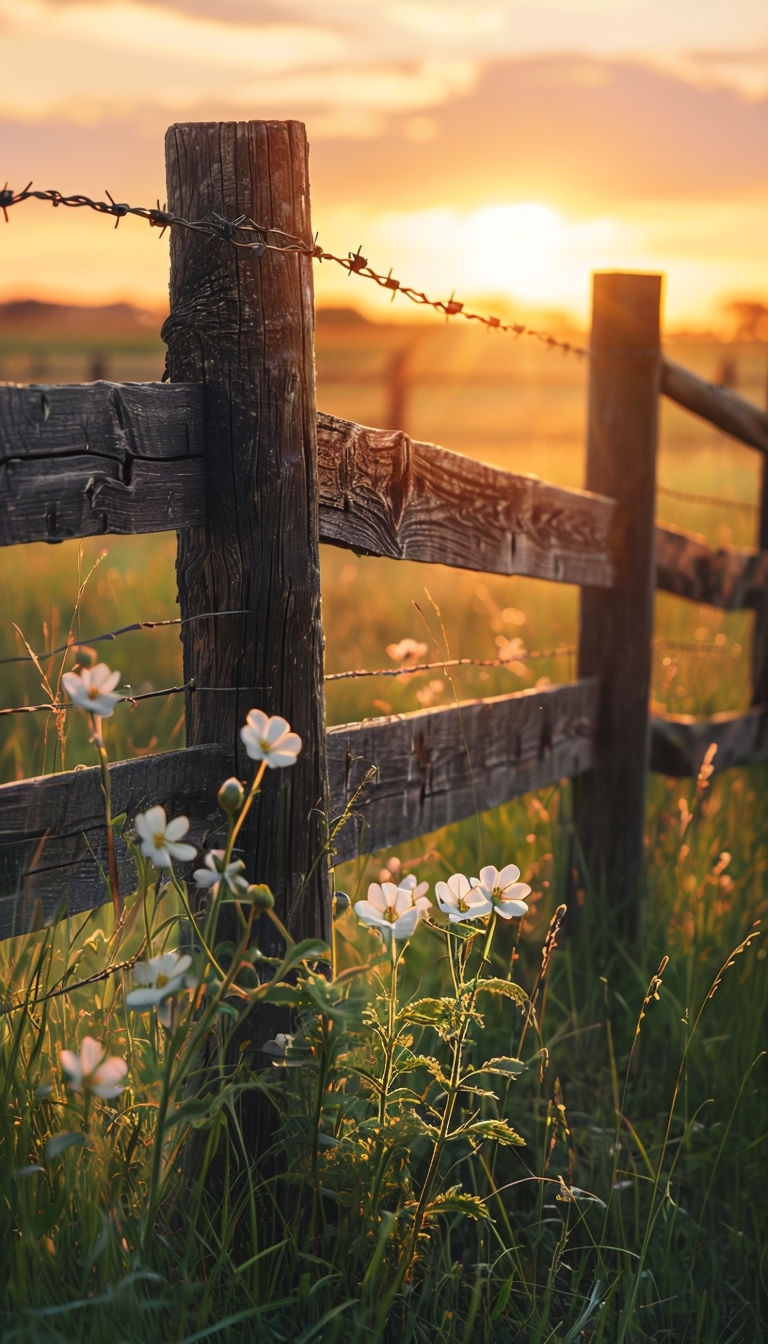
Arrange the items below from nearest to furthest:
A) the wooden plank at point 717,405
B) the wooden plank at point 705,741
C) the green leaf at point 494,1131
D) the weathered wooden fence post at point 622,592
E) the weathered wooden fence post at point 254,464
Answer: the green leaf at point 494,1131
the weathered wooden fence post at point 254,464
the weathered wooden fence post at point 622,592
the wooden plank at point 717,405
the wooden plank at point 705,741

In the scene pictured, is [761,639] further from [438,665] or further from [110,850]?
[110,850]

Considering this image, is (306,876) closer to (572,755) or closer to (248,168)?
(248,168)

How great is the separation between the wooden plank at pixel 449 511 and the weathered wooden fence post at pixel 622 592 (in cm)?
9

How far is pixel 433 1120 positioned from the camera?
2557 millimetres

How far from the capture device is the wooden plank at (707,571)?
12.8 ft

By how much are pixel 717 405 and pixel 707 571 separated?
0.58 meters

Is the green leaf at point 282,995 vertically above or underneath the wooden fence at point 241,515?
underneath

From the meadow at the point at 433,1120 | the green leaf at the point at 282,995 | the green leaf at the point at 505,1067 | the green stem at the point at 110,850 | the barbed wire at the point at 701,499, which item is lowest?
the meadow at the point at 433,1120

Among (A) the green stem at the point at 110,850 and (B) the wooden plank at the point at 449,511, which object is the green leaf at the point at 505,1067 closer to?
(A) the green stem at the point at 110,850

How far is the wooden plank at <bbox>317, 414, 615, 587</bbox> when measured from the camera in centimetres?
210

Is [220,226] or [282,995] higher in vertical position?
[220,226]

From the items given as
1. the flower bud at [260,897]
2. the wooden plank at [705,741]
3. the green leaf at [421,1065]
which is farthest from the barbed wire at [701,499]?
the flower bud at [260,897]

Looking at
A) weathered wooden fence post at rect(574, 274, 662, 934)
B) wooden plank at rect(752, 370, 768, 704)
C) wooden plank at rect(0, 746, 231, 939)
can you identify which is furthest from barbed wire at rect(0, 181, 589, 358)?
wooden plank at rect(752, 370, 768, 704)

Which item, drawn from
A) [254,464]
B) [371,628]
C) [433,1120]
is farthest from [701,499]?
[254,464]
